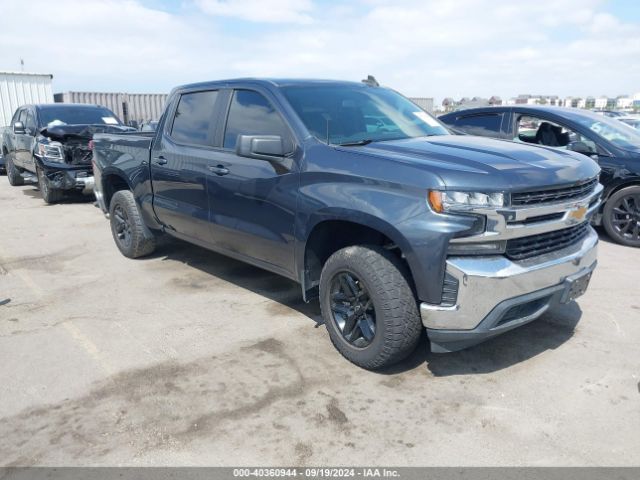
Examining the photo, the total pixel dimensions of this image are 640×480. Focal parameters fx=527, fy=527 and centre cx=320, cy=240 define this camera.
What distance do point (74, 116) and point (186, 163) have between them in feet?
23.4

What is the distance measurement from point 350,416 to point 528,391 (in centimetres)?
113

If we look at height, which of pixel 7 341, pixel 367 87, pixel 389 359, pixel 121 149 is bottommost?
pixel 7 341

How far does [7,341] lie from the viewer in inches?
157

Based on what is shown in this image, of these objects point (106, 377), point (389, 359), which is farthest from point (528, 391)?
point (106, 377)

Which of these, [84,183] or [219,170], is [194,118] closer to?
[219,170]

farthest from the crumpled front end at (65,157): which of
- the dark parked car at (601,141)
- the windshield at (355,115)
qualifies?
the dark parked car at (601,141)

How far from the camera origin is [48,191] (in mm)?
9500

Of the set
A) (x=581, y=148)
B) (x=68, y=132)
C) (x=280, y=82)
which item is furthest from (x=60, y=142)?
(x=581, y=148)

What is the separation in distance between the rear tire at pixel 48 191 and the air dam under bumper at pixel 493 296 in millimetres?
8556

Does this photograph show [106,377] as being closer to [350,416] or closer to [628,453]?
[350,416]

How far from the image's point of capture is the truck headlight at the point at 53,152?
30.6 feet

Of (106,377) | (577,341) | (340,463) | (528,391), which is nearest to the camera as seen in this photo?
(340,463)

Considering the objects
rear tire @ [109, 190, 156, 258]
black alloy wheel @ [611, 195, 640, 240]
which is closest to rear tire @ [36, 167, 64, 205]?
rear tire @ [109, 190, 156, 258]

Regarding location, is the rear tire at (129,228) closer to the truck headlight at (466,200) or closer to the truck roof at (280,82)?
the truck roof at (280,82)
